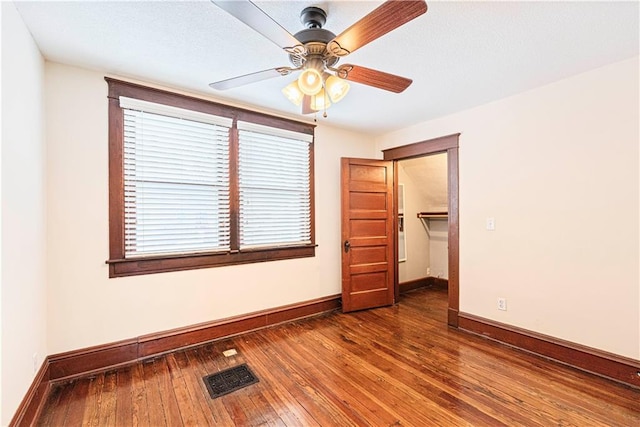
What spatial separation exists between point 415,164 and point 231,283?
11.1 ft

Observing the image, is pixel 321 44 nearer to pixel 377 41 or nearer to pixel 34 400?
pixel 377 41

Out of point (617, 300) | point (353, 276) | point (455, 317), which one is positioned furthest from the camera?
point (353, 276)

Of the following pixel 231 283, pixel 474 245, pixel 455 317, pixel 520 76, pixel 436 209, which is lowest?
pixel 455 317

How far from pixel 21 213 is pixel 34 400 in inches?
47.9

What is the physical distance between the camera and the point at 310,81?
1.81 meters

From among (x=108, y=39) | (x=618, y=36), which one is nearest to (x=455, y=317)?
(x=618, y=36)

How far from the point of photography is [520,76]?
8.16ft

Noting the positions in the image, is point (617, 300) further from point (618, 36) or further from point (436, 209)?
point (436, 209)

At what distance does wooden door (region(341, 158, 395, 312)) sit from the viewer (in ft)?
12.7

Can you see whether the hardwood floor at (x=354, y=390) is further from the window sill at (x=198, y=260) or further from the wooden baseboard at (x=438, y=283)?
the wooden baseboard at (x=438, y=283)

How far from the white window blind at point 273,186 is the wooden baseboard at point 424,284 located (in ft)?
7.07

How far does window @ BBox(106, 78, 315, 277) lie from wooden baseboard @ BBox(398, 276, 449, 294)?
2066mm

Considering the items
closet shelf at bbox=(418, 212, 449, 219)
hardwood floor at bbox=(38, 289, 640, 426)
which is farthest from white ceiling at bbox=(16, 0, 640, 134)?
hardwood floor at bbox=(38, 289, 640, 426)

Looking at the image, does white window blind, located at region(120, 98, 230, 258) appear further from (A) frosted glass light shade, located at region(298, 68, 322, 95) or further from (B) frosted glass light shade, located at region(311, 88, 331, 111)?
(A) frosted glass light shade, located at region(298, 68, 322, 95)
